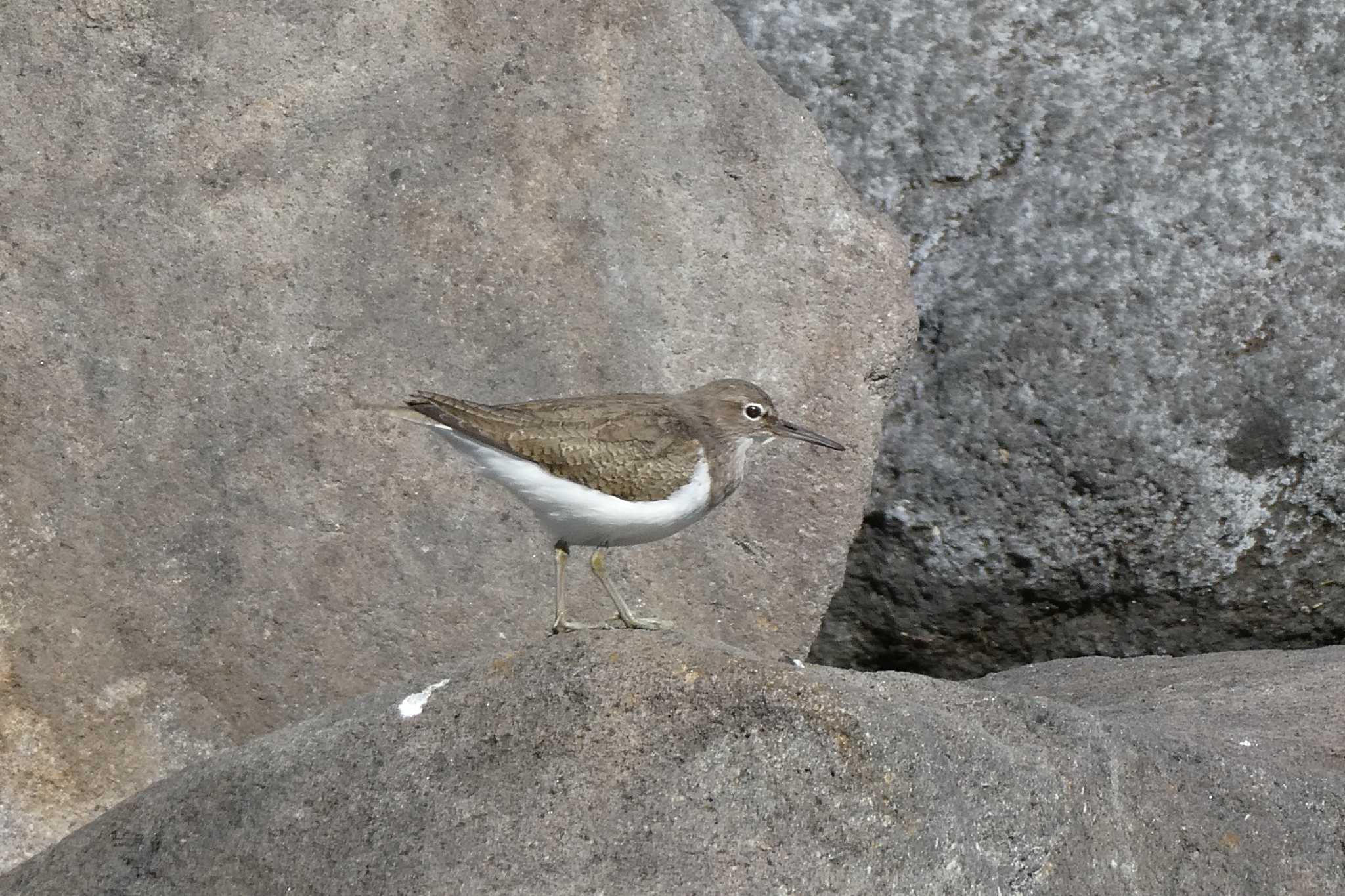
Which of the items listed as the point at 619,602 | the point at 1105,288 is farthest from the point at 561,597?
the point at 1105,288

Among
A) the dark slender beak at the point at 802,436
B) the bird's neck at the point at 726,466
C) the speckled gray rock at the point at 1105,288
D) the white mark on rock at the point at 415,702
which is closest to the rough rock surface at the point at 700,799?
the white mark on rock at the point at 415,702

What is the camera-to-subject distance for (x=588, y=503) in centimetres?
471

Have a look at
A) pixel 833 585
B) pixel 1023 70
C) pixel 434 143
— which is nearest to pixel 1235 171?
pixel 1023 70

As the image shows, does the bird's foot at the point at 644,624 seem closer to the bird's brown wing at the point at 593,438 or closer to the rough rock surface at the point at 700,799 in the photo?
the bird's brown wing at the point at 593,438

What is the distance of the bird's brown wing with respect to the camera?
4715 millimetres

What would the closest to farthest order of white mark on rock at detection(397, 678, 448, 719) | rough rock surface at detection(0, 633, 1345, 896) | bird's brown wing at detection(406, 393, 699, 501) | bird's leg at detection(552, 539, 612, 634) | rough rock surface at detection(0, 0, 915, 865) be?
rough rock surface at detection(0, 633, 1345, 896) → white mark on rock at detection(397, 678, 448, 719) → bird's brown wing at detection(406, 393, 699, 501) → bird's leg at detection(552, 539, 612, 634) → rough rock surface at detection(0, 0, 915, 865)

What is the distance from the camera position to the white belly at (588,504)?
472 centimetres

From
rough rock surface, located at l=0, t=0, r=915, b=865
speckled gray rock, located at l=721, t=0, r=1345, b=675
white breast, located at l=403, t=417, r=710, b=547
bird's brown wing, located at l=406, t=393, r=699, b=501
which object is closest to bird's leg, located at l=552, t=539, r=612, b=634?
white breast, located at l=403, t=417, r=710, b=547

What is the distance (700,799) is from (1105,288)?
113 inches

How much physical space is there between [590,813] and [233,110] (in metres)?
2.93

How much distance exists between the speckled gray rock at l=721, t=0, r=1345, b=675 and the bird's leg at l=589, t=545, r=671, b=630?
134cm

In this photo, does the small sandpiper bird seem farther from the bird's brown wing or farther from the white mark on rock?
the white mark on rock

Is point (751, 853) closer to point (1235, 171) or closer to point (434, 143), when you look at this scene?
point (434, 143)

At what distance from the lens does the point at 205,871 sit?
13.2 ft
